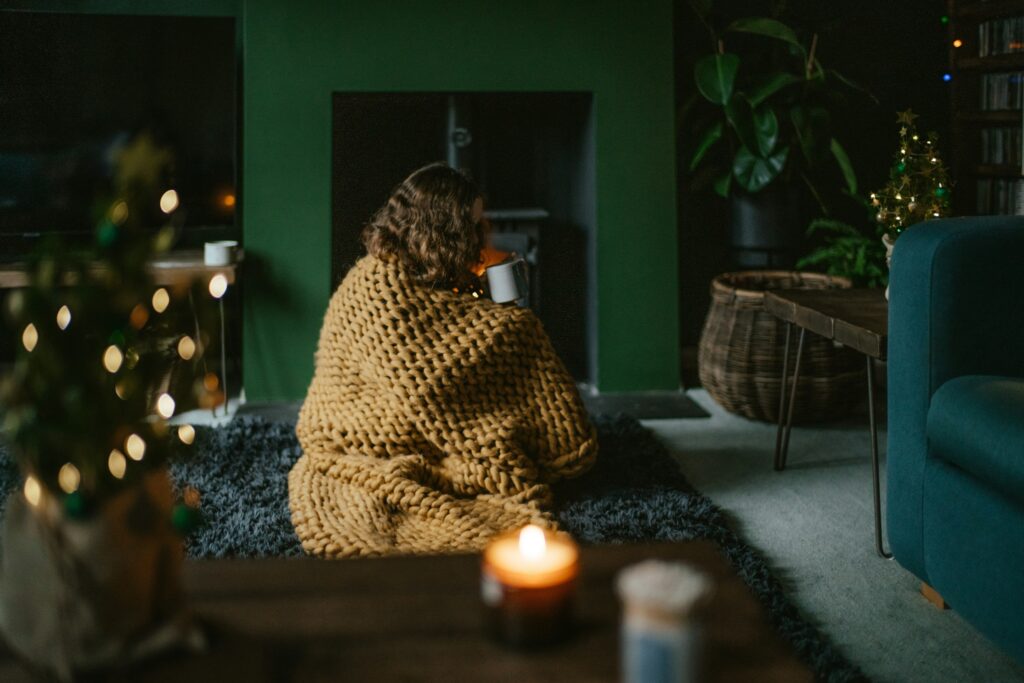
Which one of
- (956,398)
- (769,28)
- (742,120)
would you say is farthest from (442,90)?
(956,398)

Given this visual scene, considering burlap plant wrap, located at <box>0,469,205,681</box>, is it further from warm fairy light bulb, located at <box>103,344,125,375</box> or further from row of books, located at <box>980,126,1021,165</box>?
row of books, located at <box>980,126,1021,165</box>

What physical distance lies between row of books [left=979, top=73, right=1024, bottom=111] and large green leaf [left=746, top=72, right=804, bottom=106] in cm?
90

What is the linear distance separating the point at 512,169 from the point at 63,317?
3065mm

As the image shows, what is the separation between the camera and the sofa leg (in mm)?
1875

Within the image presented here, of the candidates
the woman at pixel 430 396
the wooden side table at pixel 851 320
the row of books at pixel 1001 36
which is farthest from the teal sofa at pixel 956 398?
the row of books at pixel 1001 36

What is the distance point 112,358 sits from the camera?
90cm

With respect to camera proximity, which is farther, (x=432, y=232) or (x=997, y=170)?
(x=997, y=170)

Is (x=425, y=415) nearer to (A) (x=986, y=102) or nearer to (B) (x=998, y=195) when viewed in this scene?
(B) (x=998, y=195)

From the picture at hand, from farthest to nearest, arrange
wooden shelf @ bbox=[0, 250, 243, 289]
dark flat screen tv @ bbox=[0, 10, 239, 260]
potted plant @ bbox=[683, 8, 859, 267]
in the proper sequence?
potted plant @ bbox=[683, 8, 859, 267]
dark flat screen tv @ bbox=[0, 10, 239, 260]
wooden shelf @ bbox=[0, 250, 243, 289]

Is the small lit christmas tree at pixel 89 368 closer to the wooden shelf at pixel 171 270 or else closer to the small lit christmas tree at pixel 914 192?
the small lit christmas tree at pixel 914 192

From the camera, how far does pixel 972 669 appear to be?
1640 mm

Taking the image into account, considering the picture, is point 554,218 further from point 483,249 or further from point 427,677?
point 427,677

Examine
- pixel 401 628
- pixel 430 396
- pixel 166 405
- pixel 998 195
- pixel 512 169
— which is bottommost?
pixel 401 628

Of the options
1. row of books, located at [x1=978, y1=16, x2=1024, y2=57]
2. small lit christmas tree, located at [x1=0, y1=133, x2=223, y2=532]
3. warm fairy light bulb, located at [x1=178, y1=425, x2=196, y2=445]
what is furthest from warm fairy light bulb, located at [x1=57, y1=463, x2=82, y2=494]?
row of books, located at [x1=978, y1=16, x2=1024, y2=57]
